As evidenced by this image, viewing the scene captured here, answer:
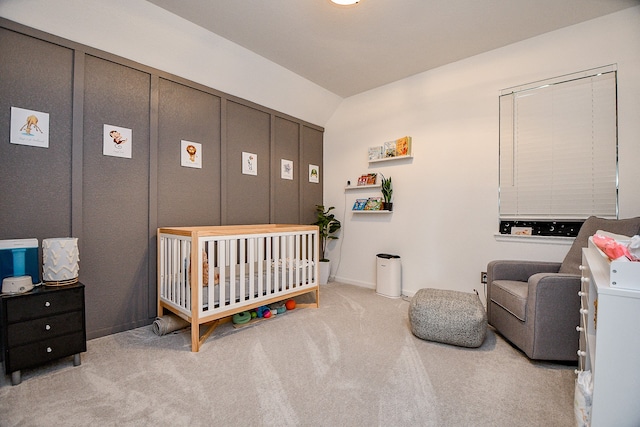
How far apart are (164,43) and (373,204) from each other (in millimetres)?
2665

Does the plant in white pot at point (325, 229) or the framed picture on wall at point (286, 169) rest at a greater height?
the framed picture on wall at point (286, 169)

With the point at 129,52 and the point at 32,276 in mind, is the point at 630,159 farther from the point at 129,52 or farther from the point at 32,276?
the point at 32,276

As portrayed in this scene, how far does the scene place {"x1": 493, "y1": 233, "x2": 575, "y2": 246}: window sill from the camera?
2.41 m

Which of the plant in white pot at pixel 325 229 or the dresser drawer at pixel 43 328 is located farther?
the plant in white pot at pixel 325 229

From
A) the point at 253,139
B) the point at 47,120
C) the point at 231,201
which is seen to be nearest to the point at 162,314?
the point at 231,201

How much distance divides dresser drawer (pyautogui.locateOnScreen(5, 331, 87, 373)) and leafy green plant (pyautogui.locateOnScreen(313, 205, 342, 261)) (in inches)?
105

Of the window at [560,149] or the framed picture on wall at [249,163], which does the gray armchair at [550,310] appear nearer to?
the window at [560,149]

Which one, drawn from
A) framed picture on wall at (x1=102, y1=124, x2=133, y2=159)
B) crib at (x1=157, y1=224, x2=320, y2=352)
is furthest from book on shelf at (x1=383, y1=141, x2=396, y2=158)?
framed picture on wall at (x1=102, y1=124, x2=133, y2=159)

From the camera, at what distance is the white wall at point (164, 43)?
1.91 m

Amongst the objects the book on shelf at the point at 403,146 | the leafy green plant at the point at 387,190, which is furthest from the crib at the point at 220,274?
the book on shelf at the point at 403,146

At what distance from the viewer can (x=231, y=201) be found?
3.09 metres

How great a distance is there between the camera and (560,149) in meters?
2.46

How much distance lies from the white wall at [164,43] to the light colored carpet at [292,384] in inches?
88.0

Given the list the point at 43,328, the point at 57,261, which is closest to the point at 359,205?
the point at 57,261
